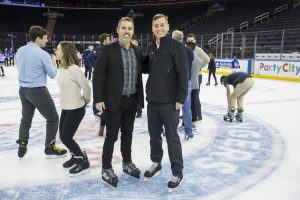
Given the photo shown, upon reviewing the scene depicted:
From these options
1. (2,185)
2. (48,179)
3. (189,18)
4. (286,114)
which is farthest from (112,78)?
(189,18)

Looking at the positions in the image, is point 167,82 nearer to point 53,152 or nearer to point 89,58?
point 53,152

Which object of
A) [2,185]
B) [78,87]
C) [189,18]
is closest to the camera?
[2,185]

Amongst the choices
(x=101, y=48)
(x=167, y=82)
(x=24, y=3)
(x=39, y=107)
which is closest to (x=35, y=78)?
(x=39, y=107)

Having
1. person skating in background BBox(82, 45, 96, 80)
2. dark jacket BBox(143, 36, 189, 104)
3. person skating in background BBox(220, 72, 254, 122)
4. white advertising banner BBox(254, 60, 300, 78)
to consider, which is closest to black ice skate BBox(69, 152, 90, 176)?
dark jacket BBox(143, 36, 189, 104)

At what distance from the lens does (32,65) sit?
318 cm

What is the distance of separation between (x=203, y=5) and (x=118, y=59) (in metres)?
30.4

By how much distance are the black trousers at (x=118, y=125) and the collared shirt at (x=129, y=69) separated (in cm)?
10

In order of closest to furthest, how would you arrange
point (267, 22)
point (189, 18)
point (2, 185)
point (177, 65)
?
point (177, 65) < point (2, 185) < point (267, 22) < point (189, 18)

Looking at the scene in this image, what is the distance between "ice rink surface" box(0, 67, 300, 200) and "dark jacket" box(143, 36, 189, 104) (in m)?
0.86

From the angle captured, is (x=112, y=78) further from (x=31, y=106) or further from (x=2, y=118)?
(x=2, y=118)

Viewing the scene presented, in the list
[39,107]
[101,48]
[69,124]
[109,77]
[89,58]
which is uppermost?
[101,48]

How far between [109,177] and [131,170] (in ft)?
0.94

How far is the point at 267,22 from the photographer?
21781 millimetres

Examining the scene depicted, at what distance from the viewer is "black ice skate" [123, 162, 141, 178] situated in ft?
9.83
